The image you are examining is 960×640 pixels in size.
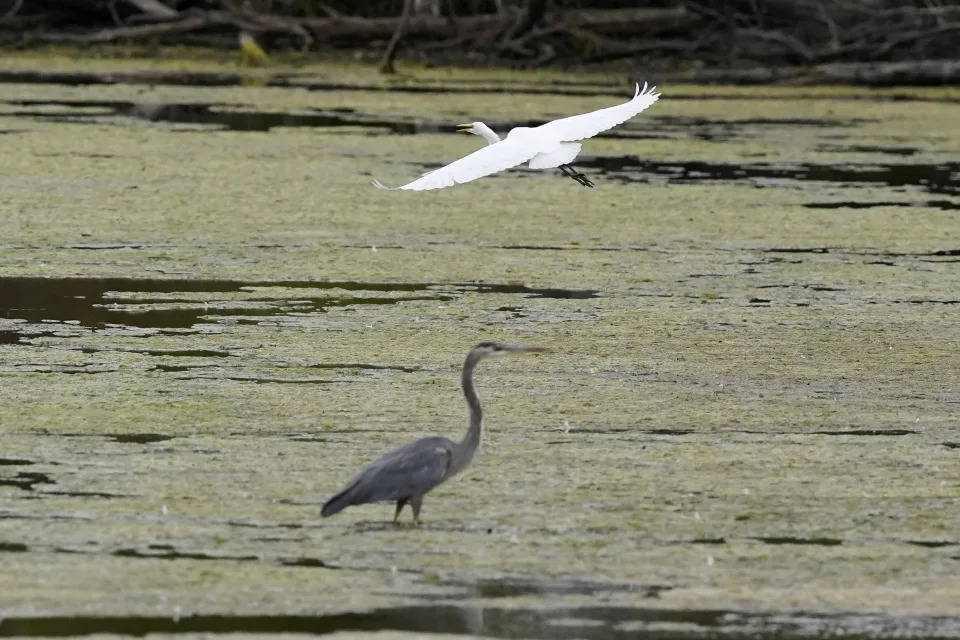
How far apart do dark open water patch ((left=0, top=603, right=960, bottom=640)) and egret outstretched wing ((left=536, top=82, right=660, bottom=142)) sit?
3.35 meters

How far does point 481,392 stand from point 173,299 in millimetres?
2423

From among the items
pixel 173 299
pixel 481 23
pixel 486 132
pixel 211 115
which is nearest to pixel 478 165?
pixel 486 132

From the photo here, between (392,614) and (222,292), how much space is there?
5.20m

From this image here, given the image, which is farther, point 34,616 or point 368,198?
point 368,198

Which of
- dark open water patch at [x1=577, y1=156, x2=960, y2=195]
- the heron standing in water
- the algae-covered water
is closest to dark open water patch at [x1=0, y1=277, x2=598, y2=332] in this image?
the algae-covered water

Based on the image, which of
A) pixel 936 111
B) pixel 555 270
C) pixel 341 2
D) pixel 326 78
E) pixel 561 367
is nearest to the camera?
pixel 561 367

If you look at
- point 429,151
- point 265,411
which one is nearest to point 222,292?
point 265,411

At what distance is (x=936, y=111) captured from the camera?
21.8 m

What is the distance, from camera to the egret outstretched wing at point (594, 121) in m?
7.70

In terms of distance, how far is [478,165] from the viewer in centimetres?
715

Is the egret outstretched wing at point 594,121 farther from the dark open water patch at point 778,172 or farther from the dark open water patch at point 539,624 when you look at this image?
the dark open water patch at point 778,172

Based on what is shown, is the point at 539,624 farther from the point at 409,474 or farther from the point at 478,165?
the point at 478,165

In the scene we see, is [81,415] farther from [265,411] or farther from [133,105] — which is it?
[133,105]

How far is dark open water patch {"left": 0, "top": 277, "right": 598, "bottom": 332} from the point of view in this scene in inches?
349
